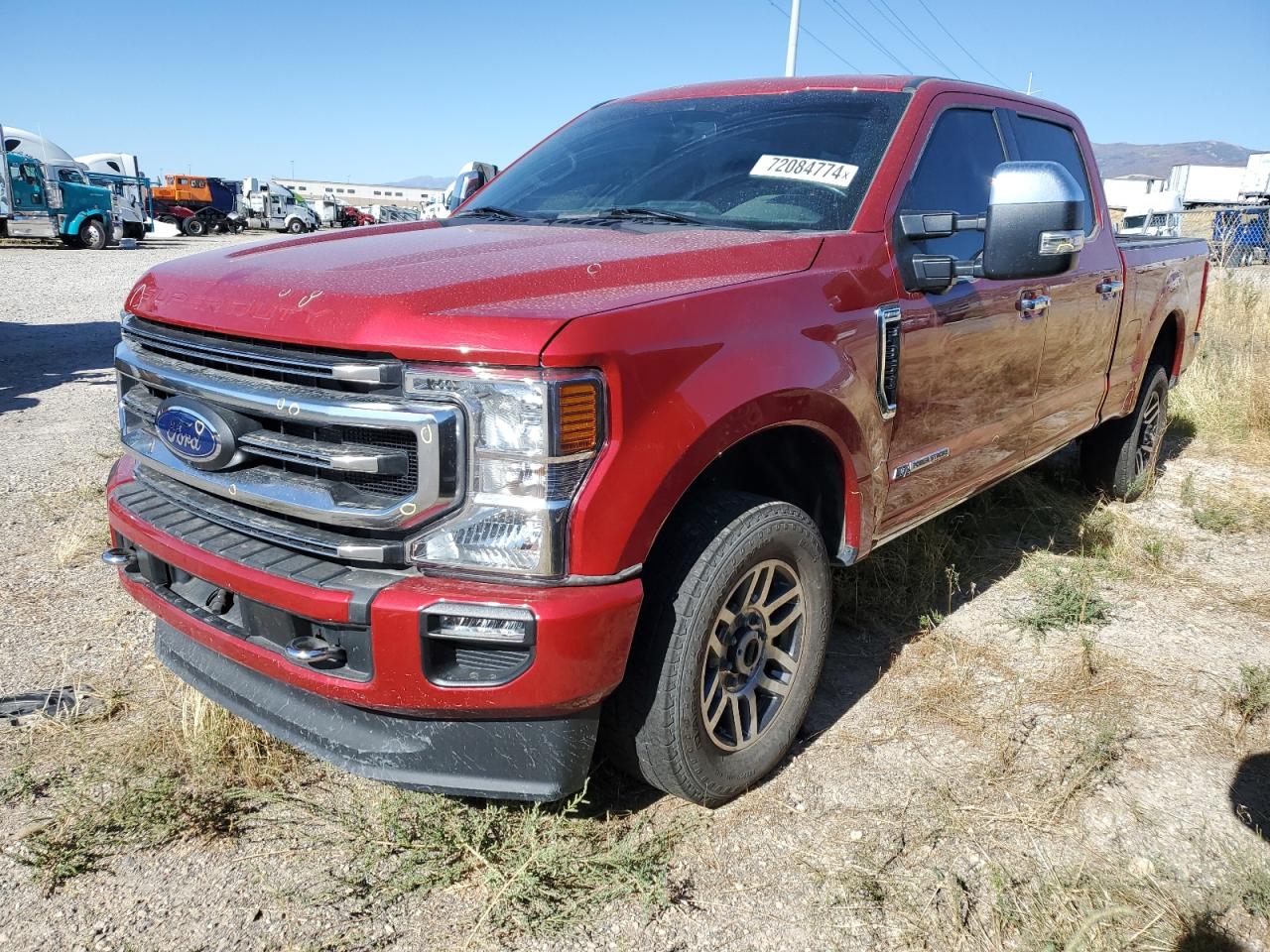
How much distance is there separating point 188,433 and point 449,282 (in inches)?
29.5

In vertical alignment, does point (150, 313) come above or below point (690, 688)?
above

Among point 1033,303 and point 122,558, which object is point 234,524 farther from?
point 1033,303

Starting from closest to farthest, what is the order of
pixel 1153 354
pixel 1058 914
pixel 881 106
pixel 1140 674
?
pixel 1058 914, pixel 881 106, pixel 1140 674, pixel 1153 354

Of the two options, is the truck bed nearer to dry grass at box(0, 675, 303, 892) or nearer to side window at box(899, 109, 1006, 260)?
side window at box(899, 109, 1006, 260)

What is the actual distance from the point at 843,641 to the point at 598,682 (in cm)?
184

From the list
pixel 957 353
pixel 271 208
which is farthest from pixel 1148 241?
pixel 271 208

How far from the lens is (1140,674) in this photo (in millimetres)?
3328

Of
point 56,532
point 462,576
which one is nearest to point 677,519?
point 462,576

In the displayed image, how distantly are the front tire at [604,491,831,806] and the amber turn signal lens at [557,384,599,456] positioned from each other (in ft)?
1.54

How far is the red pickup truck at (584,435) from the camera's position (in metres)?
1.85

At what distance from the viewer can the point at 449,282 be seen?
2.00 metres

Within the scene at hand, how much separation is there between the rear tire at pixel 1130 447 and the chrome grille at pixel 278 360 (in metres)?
4.52

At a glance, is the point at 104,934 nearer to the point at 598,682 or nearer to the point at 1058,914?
the point at 598,682

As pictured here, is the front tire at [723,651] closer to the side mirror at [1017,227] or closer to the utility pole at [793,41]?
the side mirror at [1017,227]
